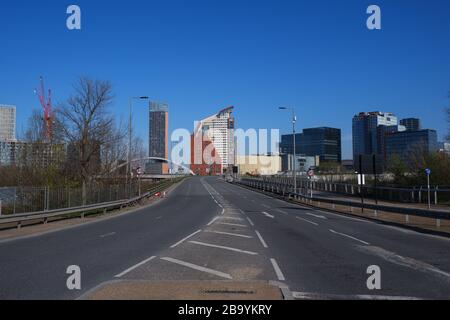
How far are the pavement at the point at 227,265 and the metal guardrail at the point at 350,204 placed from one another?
294cm

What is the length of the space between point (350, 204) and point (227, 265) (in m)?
23.9

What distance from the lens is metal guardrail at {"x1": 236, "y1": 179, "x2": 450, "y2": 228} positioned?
72.6ft

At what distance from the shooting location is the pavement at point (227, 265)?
8.41 metres

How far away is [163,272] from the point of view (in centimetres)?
1044

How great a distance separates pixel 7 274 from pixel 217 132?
573 ft

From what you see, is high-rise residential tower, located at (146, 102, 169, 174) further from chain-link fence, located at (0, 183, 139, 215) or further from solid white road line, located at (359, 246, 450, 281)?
solid white road line, located at (359, 246, 450, 281)

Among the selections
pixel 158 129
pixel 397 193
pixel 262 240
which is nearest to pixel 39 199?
pixel 262 240

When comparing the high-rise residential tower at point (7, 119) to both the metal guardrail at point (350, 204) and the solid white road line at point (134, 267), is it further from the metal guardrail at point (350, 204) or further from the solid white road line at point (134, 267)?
the solid white road line at point (134, 267)

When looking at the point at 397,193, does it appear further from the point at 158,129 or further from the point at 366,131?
the point at 366,131

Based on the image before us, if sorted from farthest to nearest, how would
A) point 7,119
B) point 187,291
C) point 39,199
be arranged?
point 7,119
point 39,199
point 187,291

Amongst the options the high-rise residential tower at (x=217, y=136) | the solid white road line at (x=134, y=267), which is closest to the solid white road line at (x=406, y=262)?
the solid white road line at (x=134, y=267)

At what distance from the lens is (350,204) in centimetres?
3366

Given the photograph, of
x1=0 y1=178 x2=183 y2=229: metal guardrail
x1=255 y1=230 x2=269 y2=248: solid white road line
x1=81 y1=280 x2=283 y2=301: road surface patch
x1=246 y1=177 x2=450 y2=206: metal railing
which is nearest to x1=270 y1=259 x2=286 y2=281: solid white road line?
x1=81 y1=280 x2=283 y2=301: road surface patch
